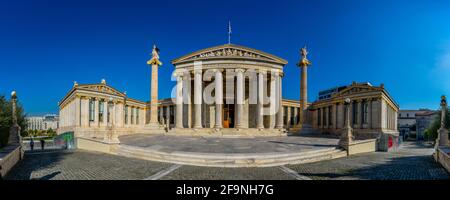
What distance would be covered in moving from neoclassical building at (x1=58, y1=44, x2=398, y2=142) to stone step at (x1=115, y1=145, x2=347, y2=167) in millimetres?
16772

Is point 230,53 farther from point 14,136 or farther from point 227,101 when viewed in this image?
point 14,136

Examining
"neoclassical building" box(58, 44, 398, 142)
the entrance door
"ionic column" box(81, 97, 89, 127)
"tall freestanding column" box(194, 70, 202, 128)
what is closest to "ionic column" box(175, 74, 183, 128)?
"neoclassical building" box(58, 44, 398, 142)

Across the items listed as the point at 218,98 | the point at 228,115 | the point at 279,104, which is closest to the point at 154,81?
the point at 218,98

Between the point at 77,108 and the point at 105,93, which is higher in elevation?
the point at 105,93

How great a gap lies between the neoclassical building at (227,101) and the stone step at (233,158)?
55.0ft

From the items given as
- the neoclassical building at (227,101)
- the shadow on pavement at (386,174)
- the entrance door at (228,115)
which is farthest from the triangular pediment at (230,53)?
the shadow on pavement at (386,174)

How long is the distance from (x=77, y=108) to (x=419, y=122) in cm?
9779

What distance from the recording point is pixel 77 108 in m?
31.6

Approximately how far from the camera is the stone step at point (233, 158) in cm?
1142

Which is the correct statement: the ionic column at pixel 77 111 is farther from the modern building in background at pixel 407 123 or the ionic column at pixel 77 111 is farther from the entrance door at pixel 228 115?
the modern building in background at pixel 407 123
